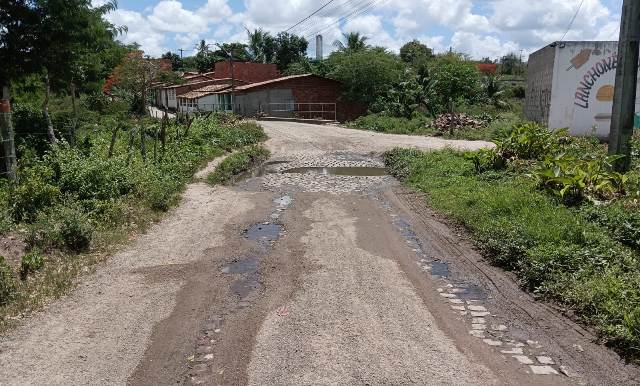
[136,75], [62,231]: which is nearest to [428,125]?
[62,231]

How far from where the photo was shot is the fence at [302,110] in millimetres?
39125

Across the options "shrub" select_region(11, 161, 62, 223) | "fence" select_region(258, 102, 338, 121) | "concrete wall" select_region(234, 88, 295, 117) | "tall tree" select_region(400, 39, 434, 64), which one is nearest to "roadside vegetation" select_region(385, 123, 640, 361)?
"shrub" select_region(11, 161, 62, 223)

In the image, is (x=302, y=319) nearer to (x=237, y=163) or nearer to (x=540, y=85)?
(x=237, y=163)

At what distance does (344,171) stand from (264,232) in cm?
871

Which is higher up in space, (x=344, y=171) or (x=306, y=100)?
(x=306, y=100)

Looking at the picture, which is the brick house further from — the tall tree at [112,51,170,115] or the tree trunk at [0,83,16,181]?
the tree trunk at [0,83,16,181]

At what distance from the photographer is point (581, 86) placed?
21547 millimetres

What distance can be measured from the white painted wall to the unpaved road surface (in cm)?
1437

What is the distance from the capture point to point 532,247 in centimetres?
767

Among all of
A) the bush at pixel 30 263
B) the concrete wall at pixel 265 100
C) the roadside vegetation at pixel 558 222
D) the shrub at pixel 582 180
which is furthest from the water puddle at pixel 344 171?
the concrete wall at pixel 265 100

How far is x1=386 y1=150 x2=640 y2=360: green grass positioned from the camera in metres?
5.71

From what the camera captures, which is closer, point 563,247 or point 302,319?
point 302,319

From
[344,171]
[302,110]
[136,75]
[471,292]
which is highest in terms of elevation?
[136,75]

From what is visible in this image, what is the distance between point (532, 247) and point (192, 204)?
25.8 feet
